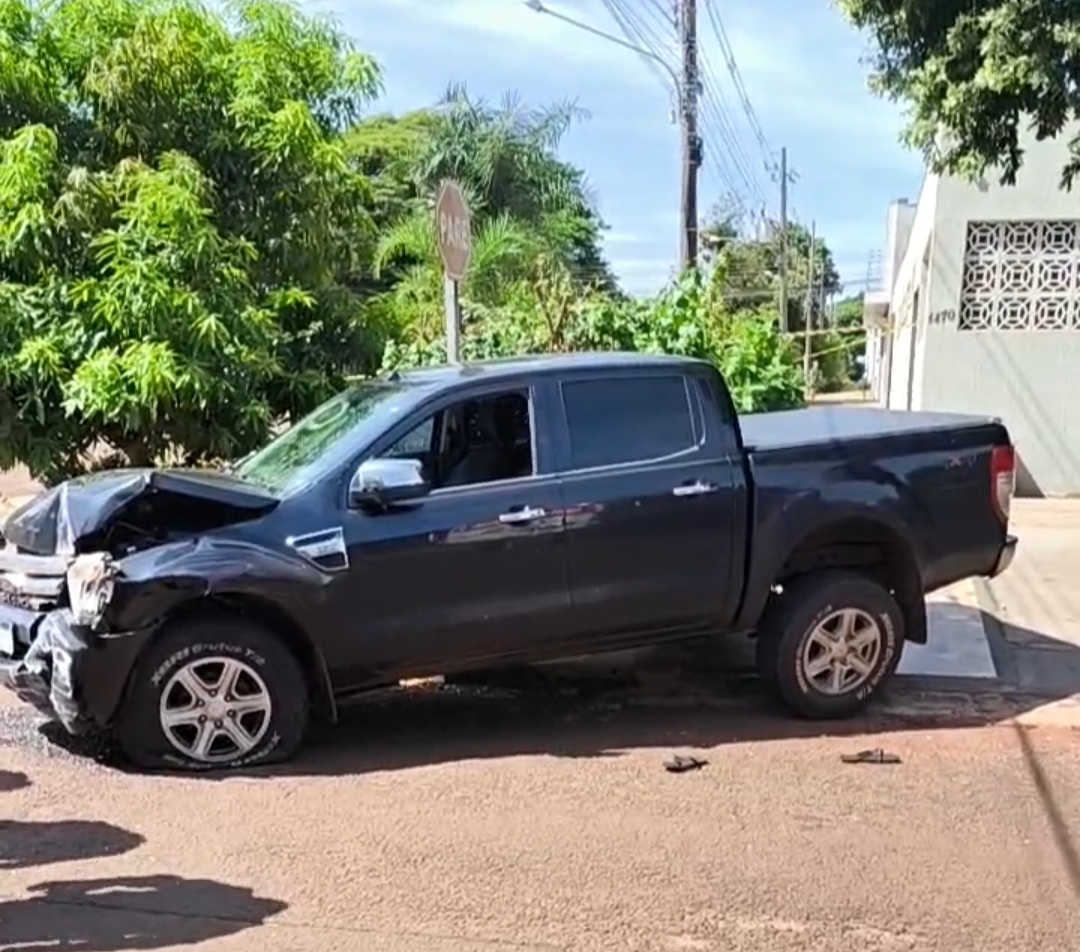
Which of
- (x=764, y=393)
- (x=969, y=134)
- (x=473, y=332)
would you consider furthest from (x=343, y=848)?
(x=473, y=332)

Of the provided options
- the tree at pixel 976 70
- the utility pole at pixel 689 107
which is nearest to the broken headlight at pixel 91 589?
the tree at pixel 976 70

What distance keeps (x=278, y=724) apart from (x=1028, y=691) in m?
4.08

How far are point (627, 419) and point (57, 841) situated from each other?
3.25 m

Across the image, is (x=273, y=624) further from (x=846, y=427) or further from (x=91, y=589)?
(x=846, y=427)

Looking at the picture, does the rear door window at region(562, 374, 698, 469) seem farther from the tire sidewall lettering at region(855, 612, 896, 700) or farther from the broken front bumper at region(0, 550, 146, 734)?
the broken front bumper at region(0, 550, 146, 734)

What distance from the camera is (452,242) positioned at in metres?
7.96

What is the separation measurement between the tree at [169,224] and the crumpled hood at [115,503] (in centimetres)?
121

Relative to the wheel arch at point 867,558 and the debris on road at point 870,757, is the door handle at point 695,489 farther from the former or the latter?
the debris on road at point 870,757

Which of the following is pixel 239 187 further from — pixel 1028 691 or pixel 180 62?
pixel 1028 691

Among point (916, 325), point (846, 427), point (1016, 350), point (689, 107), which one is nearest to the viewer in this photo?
point (846, 427)

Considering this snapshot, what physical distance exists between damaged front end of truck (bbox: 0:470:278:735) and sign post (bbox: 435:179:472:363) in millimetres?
2317

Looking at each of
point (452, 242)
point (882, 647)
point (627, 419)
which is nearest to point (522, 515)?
point (627, 419)

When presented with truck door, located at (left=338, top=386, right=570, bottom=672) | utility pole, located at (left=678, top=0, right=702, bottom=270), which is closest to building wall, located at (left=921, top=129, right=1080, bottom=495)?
A: utility pole, located at (left=678, top=0, right=702, bottom=270)

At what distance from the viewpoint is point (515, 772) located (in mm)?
5855
